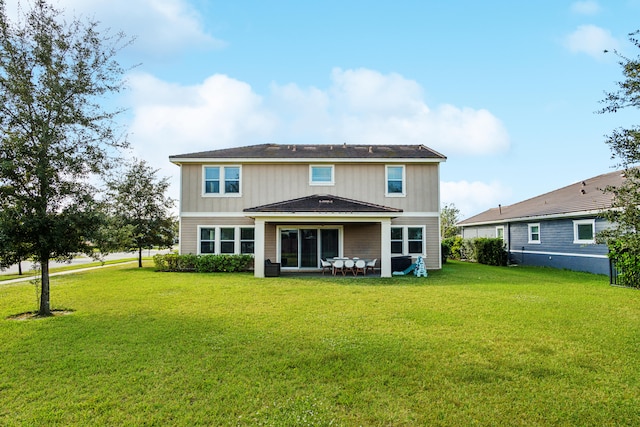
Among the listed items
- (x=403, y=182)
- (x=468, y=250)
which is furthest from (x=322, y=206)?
(x=468, y=250)

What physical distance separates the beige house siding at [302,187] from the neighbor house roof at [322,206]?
90 centimetres

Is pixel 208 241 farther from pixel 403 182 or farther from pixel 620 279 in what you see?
pixel 620 279

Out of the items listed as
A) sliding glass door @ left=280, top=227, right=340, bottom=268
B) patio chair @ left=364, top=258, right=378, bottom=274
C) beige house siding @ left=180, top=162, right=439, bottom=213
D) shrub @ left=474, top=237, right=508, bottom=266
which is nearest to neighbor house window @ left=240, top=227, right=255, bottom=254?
beige house siding @ left=180, top=162, right=439, bottom=213

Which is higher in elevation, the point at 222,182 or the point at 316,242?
the point at 222,182

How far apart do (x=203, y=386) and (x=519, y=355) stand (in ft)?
15.6

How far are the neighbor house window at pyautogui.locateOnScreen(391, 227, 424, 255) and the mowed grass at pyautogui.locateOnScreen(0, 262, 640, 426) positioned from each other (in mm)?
7554

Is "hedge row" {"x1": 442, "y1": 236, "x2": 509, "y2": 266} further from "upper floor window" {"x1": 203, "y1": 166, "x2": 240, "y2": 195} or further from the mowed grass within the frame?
"upper floor window" {"x1": 203, "y1": 166, "x2": 240, "y2": 195}

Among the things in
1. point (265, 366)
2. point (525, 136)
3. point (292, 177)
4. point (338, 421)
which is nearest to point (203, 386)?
point (265, 366)

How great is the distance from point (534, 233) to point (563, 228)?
106 inches

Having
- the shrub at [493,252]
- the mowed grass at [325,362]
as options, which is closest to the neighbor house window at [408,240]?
the shrub at [493,252]

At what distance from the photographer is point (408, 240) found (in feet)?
58.5

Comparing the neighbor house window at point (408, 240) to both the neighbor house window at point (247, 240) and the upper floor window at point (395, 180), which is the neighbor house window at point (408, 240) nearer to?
the upper floor window at point (395, 180)

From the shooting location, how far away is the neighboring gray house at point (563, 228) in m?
16.1

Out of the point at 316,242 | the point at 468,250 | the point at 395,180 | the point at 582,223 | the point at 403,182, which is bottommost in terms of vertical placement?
the point at 468,250
